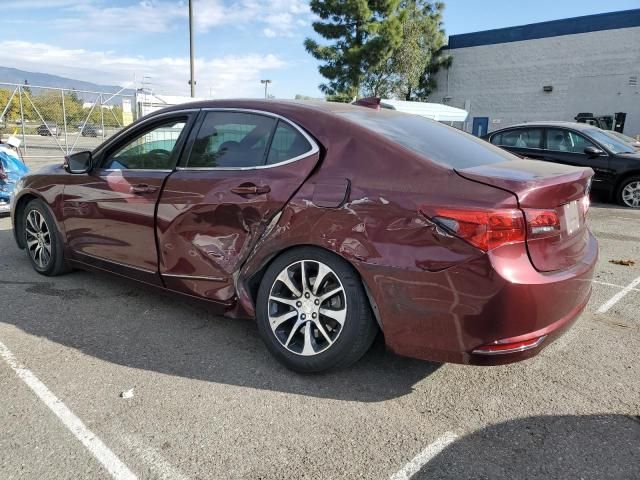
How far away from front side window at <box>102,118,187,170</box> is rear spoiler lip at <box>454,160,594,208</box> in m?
2.09

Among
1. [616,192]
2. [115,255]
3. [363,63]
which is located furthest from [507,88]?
[115,255]

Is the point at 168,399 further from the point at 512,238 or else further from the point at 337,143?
the point at 512,238

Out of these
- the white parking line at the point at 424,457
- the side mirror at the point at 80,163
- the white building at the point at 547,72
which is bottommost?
the white parking line at the point at 424,457

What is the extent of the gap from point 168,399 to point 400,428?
1.24 metres

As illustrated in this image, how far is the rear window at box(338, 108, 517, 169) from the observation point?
2.85 m

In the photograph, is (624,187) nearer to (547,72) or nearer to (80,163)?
(80,163)

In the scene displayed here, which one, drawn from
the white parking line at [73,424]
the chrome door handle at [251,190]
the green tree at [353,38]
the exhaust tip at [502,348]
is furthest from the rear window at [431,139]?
the green tree at [353,38]

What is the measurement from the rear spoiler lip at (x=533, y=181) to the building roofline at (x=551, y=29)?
92.3 ft

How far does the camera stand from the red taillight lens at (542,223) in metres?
2.48

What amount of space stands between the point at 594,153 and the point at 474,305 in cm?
894

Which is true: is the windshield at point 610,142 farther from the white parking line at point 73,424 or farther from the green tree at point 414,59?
the green tree at point 414,59

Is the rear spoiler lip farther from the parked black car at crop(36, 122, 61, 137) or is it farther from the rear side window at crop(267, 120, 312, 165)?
the parked black car at crop(36, 122, 61, 137)

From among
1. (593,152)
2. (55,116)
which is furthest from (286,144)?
(55,116)

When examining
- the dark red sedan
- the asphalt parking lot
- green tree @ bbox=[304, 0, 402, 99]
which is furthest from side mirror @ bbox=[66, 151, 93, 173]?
green tree @ bbox=[304, 0, 402, 99]
